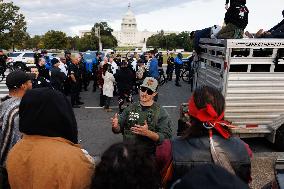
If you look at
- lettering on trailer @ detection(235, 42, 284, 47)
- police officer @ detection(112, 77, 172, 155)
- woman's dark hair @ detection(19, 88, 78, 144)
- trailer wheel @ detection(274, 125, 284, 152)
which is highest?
lettering on trailer @ detection(235, 42, 284, 47)

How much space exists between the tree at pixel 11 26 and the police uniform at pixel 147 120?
44111mm

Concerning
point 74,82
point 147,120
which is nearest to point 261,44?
point 147,120

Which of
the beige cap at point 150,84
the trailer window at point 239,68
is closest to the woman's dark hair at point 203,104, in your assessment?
the beige cap at point 150,84

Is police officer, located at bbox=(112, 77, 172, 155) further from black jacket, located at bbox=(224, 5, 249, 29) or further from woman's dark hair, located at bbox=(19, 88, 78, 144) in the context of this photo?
black jacket, located at bbox=(224, 5, 249, 29)

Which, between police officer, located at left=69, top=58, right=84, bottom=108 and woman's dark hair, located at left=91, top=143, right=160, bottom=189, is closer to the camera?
woman's dark hair, located at left=91, top=143, right=160, bottom=189

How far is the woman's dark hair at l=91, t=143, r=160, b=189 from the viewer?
5.79 ft

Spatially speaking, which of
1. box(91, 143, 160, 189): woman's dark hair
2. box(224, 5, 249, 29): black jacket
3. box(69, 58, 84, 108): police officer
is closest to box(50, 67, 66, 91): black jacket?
box(69, 58, 84, 108): police officer

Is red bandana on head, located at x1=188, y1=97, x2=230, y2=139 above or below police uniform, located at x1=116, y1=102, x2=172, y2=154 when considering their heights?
above

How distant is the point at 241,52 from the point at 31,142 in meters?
4.72

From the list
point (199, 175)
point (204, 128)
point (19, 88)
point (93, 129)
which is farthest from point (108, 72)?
point (199, 175)

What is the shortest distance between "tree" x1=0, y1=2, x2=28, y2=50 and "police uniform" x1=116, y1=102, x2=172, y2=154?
44111mm

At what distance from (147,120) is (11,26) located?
150ft

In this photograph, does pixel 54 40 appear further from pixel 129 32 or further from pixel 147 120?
pixel 129 32

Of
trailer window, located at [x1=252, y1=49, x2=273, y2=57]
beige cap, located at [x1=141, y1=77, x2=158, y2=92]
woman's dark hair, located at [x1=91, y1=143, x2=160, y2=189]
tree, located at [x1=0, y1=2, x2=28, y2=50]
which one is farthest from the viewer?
tree, located at [x1=0, y1=2, x2=28, y2=50]
